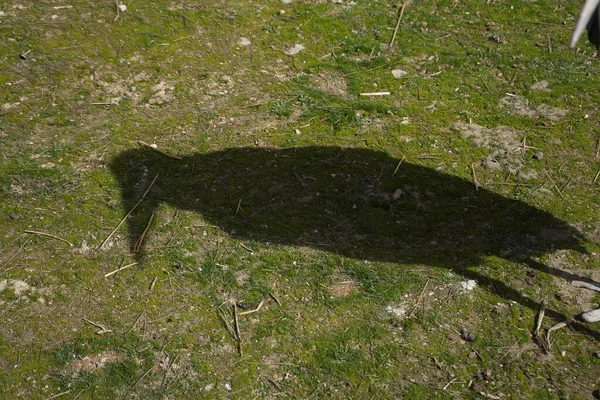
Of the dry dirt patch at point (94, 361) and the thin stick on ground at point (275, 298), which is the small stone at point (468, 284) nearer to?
the thin stick on ground at point (275, 298)

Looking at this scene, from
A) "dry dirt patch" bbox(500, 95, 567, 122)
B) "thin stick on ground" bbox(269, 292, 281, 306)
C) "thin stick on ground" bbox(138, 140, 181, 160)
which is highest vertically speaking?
"dry dirt patch" bbox(500, 95, 567, 122)

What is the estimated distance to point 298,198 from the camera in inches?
254

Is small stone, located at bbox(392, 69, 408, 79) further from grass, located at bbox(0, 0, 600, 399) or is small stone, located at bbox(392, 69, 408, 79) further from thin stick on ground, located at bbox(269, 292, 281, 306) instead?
thin stick on ground, located at bbox(269, 292, 281, 306)

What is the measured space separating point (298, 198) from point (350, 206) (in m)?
0.55

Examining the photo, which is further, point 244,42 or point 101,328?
point 244,42

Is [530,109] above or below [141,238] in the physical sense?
above

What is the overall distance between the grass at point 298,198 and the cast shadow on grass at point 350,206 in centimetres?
2

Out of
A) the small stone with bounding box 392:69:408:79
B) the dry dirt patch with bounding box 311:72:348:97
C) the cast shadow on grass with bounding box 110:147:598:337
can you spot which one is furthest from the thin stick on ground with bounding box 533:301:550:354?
the small stone with bounding box 392:69:408:79

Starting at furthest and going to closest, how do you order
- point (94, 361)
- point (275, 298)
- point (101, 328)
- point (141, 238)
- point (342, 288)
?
point (141, 238), point (342, 288), point (275, 298), point (101, 328), point (94, 361)

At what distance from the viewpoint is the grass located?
504 centimetres

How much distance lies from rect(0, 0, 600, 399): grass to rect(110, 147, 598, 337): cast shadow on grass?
0.02 metres

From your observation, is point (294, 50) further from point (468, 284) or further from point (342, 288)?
point (468, 284)

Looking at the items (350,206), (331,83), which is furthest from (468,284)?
(331,83)

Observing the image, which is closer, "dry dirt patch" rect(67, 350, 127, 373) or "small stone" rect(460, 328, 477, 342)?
"dry dirt patch" rect(67, 350, 127, 373)
